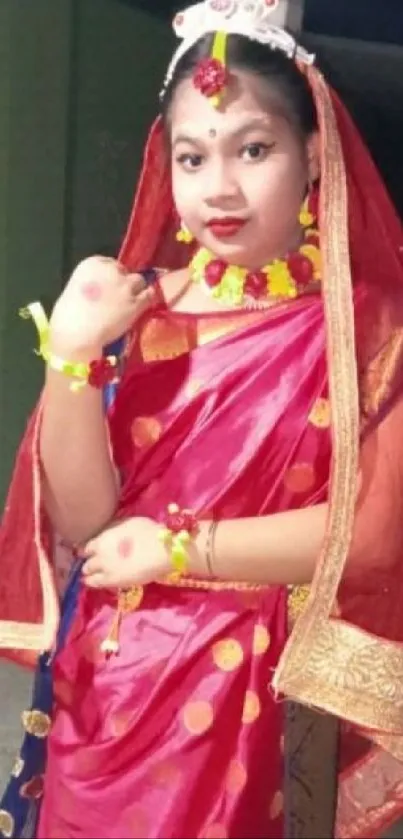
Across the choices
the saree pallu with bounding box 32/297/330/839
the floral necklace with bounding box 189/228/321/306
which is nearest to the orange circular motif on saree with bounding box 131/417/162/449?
the saree pallu with bounding box 32/297/330/839

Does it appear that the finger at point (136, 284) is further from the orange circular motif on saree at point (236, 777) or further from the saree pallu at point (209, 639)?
the orange circular motif on saree at point (236, 777)

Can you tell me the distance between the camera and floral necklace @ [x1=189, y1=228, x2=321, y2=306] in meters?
0.89

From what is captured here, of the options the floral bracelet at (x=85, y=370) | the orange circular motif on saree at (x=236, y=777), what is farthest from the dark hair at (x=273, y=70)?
the orange circular motif on saree at (x=236, y=777)

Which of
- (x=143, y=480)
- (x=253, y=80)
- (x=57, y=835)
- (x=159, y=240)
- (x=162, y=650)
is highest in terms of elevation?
(x=253, y=80)

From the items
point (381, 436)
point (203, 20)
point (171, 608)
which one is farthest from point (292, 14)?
point (171, 608)

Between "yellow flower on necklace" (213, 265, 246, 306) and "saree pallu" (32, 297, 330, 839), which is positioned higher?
"yellow flower on necklace" (213, 265, 246, 306)

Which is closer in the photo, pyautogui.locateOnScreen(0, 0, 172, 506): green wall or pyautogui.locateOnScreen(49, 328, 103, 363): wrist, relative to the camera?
pyautogui.locateOnScreen(49, 328, 103, 363): wrist

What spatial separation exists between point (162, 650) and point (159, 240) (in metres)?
0.33

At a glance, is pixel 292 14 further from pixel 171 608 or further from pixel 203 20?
pixel 171 608

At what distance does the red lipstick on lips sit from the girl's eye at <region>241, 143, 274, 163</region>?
4 centimetres

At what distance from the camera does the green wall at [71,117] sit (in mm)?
1248

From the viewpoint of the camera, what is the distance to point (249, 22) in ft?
2.84

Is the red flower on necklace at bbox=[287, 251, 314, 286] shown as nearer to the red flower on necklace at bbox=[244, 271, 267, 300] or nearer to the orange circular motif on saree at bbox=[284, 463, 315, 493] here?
the red flower on necklace at bbox=[244, 271, 267, 300]

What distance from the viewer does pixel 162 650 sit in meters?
0.87
